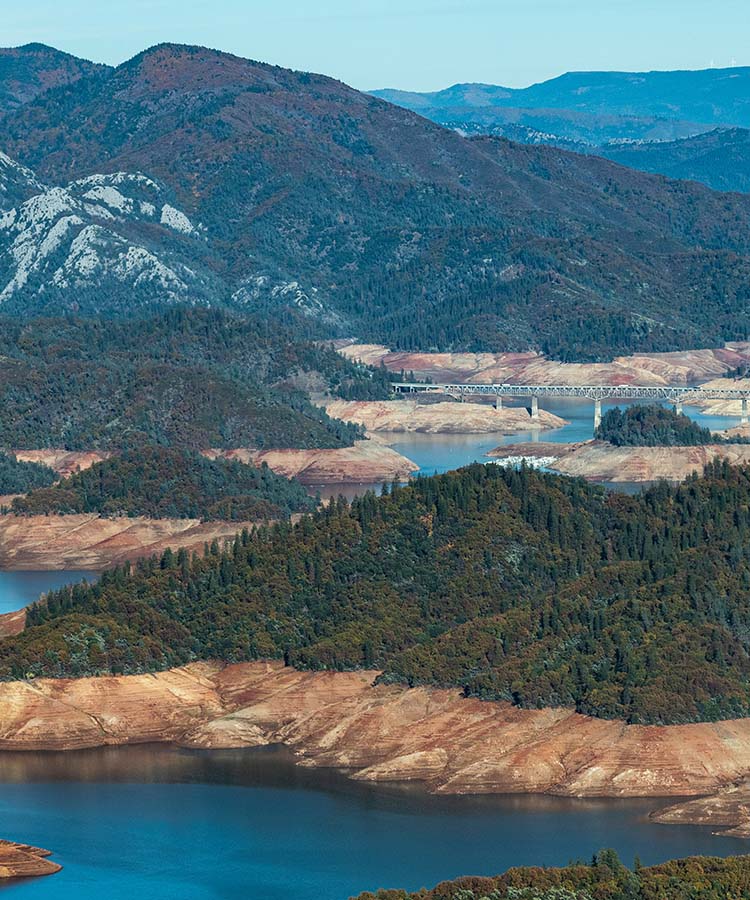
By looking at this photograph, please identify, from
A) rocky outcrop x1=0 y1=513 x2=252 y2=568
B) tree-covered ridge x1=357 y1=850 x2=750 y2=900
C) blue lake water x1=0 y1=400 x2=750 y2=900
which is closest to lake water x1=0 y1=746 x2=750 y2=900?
blue lake water x1=0 y1=400 x2=750 y2=900

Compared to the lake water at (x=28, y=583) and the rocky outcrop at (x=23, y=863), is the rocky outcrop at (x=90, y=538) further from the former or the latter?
the rocky outcrop at (x=23, y=863)

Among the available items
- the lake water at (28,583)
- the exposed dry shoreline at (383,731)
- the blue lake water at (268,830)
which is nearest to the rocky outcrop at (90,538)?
the lake water at (28,583)

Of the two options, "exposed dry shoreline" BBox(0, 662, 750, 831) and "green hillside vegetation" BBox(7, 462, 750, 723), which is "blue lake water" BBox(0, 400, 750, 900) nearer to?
"exposed dry shoreline" BBox(0, 662, 750, 831)

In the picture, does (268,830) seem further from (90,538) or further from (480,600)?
(90,538)

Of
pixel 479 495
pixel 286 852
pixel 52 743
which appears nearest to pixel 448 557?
pixel 479 495

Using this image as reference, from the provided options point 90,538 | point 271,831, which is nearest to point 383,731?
point 271,831

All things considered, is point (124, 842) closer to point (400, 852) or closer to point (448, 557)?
point (400, 852)

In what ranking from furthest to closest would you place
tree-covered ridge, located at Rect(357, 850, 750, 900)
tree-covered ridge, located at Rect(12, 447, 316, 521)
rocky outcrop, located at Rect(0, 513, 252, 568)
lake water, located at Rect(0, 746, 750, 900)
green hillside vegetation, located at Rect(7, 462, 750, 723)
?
tree-covered ridge, located at Rect(12, 447, 316, 521) → rocky outcrop, located at Rect(0, 513, 252, 568) → green hillside vegetation, located at Rect(7, 462, 750, 723) → lake water, located at Rect(0, 746, 750, 900) → tree-covered ridge, located at Rect(357, 850, 750, 900)
